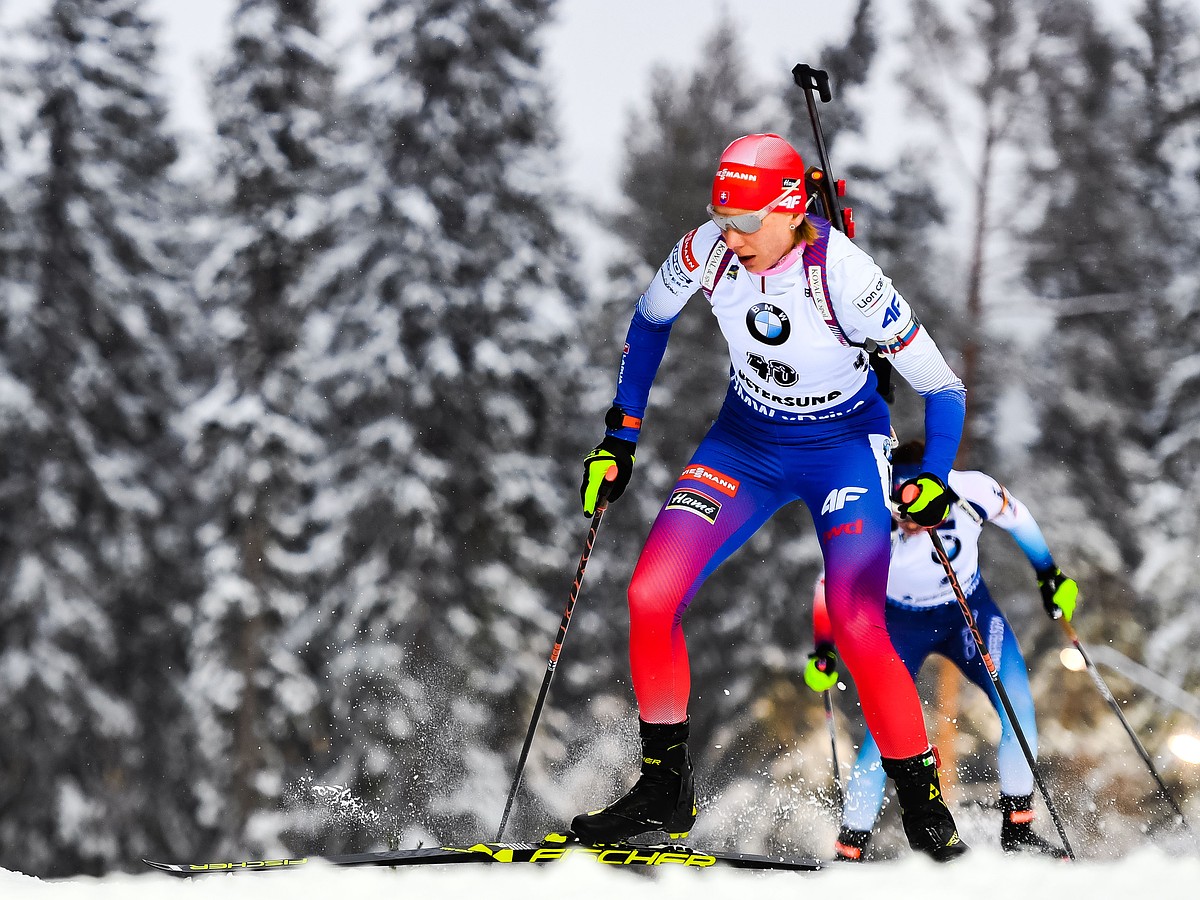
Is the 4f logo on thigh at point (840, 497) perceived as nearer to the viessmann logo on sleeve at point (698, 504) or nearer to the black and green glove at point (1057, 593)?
the viessmann logo on sleeve at point (698, 504)

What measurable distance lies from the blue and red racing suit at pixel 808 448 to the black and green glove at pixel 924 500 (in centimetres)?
10

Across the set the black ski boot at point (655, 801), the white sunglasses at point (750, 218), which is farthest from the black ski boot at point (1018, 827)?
the white sunglasses at point (750, 218)

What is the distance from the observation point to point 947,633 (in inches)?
251

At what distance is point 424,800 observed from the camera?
16.1m

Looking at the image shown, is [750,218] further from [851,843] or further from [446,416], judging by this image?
[446,416]

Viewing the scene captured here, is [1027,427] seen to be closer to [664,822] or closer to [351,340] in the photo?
[351,340]

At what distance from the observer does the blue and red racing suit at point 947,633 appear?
6047 millimetres

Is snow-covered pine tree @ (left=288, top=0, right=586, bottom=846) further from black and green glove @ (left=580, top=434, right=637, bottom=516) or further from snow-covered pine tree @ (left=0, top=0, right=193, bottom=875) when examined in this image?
black and green glove @ (left=580, top=434, right=637, bottom=516)

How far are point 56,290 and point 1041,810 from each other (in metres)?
16.3

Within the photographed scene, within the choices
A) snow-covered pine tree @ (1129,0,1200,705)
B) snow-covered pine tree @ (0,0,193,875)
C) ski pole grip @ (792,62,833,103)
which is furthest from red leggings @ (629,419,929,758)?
snow-covered pine tree @ (0,0,193,875)

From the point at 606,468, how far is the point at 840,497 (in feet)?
3.12

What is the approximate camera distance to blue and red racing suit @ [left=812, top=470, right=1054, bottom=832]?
605 cm

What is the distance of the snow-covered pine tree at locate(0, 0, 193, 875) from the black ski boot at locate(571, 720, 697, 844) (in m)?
15.8

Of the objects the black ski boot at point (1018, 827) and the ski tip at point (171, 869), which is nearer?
the ski tip at point (171, 869)
